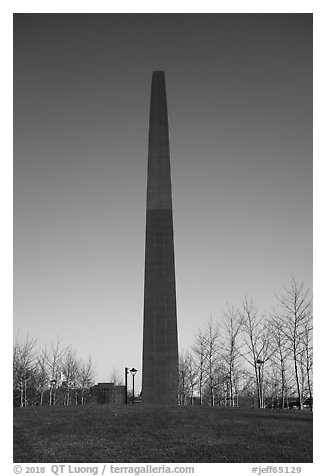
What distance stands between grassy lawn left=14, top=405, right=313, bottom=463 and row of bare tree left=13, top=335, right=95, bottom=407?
54.8ft

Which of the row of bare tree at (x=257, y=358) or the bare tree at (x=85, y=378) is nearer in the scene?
the row of bare tree at (x=257, y=358)

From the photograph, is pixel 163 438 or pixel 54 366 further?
pixel 54 366

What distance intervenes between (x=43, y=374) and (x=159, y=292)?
1490 centimetres

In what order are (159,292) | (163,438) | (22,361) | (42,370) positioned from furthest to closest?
(42,370), (22,361), (159,292), (163,438)

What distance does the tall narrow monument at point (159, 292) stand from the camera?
32.2 m

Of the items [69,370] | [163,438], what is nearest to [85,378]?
[69,370]

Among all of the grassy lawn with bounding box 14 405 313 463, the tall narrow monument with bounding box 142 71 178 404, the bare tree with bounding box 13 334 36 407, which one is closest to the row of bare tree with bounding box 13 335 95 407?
the bare tree with bounding box 13 334 36 407

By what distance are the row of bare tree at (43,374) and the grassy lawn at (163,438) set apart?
16710 millimetres

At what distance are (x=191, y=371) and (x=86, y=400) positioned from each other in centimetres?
2047

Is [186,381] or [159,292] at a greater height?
[159,292]

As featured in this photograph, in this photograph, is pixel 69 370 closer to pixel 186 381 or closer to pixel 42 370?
pixel 42 370

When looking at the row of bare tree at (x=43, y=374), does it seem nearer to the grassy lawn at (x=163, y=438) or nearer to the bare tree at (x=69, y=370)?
the bare tree at (x=69, y=370)

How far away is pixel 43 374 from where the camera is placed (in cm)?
4172

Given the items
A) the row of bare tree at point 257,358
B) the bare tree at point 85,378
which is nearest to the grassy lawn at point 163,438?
the row of bare tree at point 257,358
